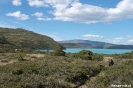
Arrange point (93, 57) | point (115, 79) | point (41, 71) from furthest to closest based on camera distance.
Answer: point (93, 57), point (41, 71), point (115, 79)

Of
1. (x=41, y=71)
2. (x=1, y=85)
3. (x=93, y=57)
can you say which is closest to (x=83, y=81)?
(x=41, y=71)

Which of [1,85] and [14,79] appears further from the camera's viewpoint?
[14,79]

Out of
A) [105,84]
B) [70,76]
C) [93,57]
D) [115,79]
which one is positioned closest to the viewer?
[105,84]

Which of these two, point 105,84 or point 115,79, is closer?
point 105,84

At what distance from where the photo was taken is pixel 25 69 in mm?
17094

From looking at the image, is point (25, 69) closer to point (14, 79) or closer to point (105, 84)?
point (14, 79)

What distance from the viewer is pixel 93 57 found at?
35125mm

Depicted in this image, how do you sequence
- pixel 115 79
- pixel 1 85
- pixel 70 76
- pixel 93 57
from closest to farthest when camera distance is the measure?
pixel 1 85
pixel 115 79
pixel 70 76
pixel 93 57

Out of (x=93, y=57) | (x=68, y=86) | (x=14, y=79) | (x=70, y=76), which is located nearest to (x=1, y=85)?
(x=14, y=79)

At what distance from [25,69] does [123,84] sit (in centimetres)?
914

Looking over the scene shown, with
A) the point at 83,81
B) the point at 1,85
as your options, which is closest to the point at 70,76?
the point at 83,81

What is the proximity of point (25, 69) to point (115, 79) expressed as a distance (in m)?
8.37

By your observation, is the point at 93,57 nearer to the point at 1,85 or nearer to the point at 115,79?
the point at 115,79

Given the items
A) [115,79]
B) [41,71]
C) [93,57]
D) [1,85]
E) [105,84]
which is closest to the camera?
[1,85]
